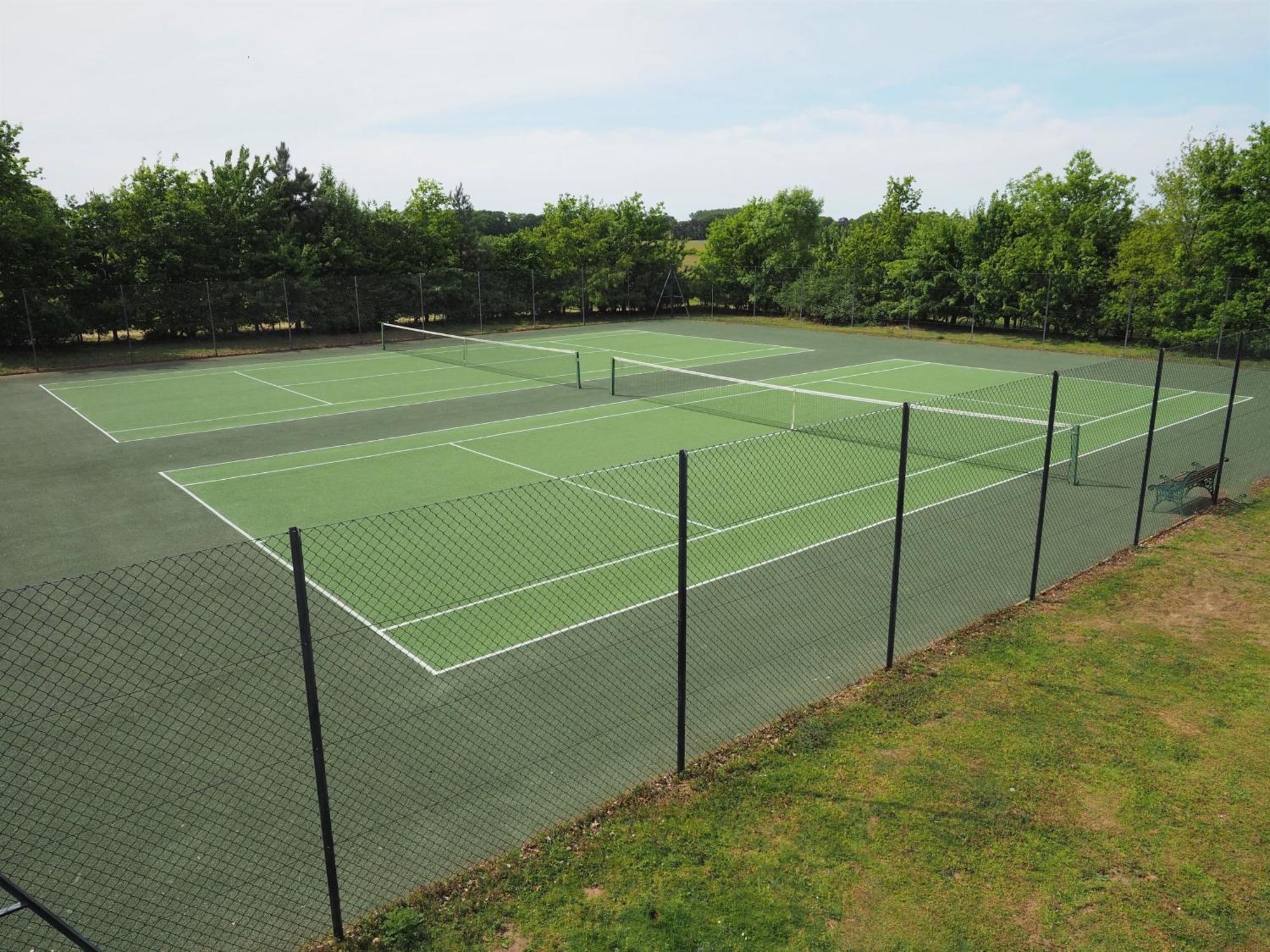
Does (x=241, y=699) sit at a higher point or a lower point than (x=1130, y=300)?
lower

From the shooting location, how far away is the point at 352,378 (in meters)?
27.7

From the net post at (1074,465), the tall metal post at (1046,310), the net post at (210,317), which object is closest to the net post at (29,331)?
the net post at (210,317)

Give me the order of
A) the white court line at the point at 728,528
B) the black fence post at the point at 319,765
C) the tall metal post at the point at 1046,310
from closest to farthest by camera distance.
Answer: the black fence post at the point at 319,765
the white court line at the point at 728,528
the tall metal post at the point at 1046,310

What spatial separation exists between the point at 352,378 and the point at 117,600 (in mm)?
17648

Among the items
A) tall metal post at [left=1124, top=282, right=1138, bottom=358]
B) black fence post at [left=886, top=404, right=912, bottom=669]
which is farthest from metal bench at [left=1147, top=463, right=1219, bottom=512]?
tall metal post at [left=1124, top=282, right=1138, bottom=358]

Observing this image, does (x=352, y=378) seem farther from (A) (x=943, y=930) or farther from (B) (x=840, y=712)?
(A) (x=943, y=930)

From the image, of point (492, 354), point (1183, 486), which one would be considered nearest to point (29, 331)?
point (492, 354)

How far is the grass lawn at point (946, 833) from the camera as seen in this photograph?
5.24m

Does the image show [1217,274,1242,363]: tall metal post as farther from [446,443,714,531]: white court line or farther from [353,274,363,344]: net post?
[353,274,363,344]: net post

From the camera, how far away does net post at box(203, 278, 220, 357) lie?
3347 cm

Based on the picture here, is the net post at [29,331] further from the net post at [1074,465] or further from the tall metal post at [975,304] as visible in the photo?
the tall metal post at [975,304]

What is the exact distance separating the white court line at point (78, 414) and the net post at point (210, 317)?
7.14 m

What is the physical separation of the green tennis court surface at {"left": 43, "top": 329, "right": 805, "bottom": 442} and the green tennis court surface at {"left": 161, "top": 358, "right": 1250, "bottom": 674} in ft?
15.5

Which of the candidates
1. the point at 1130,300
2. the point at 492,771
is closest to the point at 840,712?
the point at 492,771
